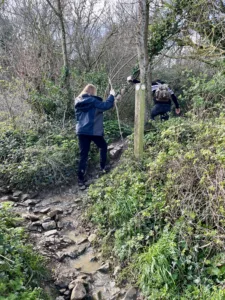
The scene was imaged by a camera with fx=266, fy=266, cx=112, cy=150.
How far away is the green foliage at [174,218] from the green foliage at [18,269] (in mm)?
1071

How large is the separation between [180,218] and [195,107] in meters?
3.13

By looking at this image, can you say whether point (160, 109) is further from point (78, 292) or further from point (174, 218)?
point (78, 292)

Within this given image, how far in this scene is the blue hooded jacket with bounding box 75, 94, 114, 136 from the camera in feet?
17.8

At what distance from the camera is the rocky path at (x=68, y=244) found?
323cm

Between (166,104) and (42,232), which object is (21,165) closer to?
(42,232)

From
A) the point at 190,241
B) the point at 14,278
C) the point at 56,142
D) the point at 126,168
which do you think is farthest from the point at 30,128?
the point at 190,241

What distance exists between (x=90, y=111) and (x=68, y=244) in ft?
8.74

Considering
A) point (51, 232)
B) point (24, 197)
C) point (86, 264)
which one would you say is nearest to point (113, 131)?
point (24, 197)

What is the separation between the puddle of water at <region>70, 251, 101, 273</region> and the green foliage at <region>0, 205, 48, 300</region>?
1.73 feet

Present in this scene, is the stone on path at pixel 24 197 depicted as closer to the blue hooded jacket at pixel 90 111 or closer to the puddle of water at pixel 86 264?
the blue hooded jacket at pixel 90 111

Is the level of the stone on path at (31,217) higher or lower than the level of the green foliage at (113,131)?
lower

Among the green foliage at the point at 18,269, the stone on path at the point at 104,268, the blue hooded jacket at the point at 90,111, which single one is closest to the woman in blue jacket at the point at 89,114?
the blue hooded jacket at the point at 90,111

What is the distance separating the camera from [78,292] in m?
3.13

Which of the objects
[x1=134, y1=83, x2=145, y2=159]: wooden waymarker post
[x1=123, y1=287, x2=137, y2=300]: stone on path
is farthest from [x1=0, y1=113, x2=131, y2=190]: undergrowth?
[x1=123, y1=287, x2=137, y2=300]: stone on path
